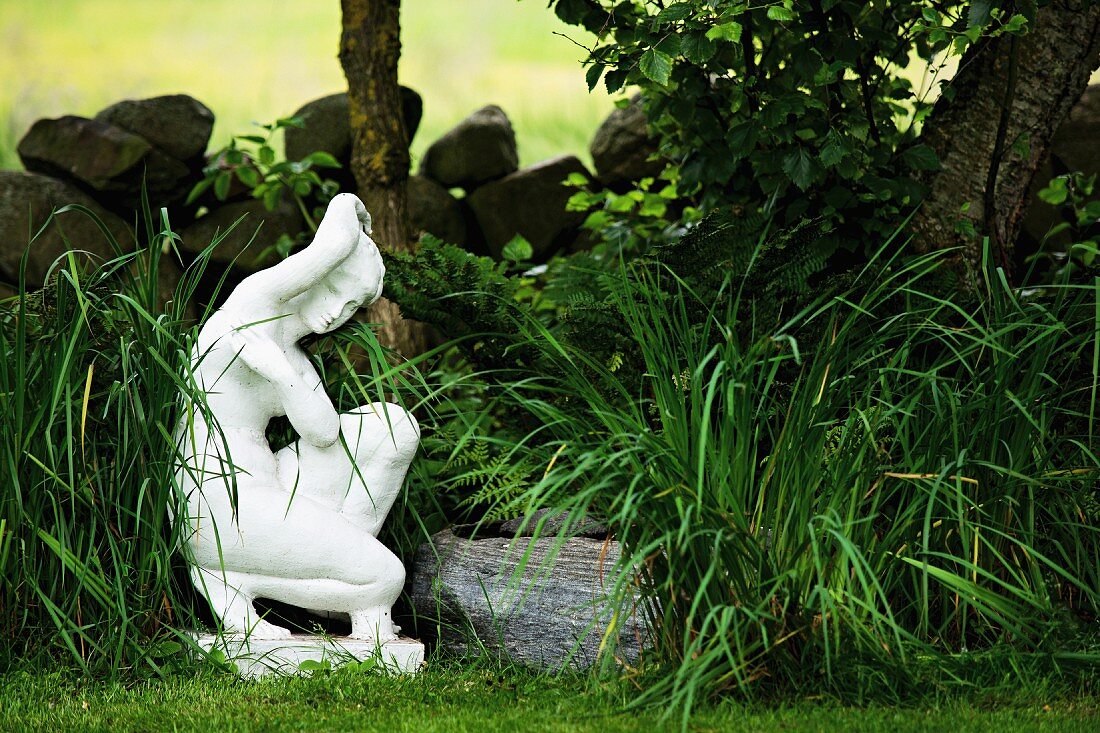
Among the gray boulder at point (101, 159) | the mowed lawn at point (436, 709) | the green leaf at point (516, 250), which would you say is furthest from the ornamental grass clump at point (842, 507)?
the gray boulder at point (101, 159)

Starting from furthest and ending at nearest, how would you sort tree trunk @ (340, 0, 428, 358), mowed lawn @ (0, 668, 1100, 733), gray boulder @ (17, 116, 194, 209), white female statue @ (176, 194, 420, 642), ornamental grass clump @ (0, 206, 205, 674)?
gray boulder @ (17, 116, 194, 209)
tree trunk @ (340, 0, 428, 358)
white female statue @ (176, 194, 420, 642)
ornamental grass clump @ (0, 206, 205, 674)
mowed lawn @ (0, 668, 1100, 733)

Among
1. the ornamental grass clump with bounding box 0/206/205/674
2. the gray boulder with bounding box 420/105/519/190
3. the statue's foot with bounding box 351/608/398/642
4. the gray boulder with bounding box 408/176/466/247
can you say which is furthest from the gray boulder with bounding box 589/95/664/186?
the statue's foot with bounding box 351/608/398/642

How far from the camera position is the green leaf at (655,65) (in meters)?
2.98

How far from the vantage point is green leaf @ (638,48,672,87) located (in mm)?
2977

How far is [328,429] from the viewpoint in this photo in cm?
287

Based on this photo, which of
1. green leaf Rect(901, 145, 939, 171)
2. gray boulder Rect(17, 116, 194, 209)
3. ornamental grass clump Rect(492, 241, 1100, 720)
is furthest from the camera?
gray boulder Rect(17, 116, 194, 209)

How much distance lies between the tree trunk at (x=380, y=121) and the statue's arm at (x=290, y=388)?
1583 mm

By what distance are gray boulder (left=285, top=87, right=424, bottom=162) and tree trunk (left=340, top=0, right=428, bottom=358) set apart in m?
1.27

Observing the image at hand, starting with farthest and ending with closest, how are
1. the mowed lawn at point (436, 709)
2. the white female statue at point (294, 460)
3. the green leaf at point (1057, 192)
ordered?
the green leaf at point (1057, 192), the white female statue at point (294, 460), the mowed lawn at point (436, 709)

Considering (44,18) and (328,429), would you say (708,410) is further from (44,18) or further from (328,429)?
(44,18)

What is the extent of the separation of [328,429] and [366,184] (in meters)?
1.89

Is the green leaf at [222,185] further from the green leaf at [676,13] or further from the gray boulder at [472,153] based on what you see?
the green leaf at [676,13]

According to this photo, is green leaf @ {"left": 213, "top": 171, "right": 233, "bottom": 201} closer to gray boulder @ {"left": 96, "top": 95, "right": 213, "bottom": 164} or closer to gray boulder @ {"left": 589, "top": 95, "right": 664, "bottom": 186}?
gray boulder @ {"left": 96, "top": 95, "right": 213, "bottom": 164}

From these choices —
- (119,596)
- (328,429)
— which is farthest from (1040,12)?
(119,596)
